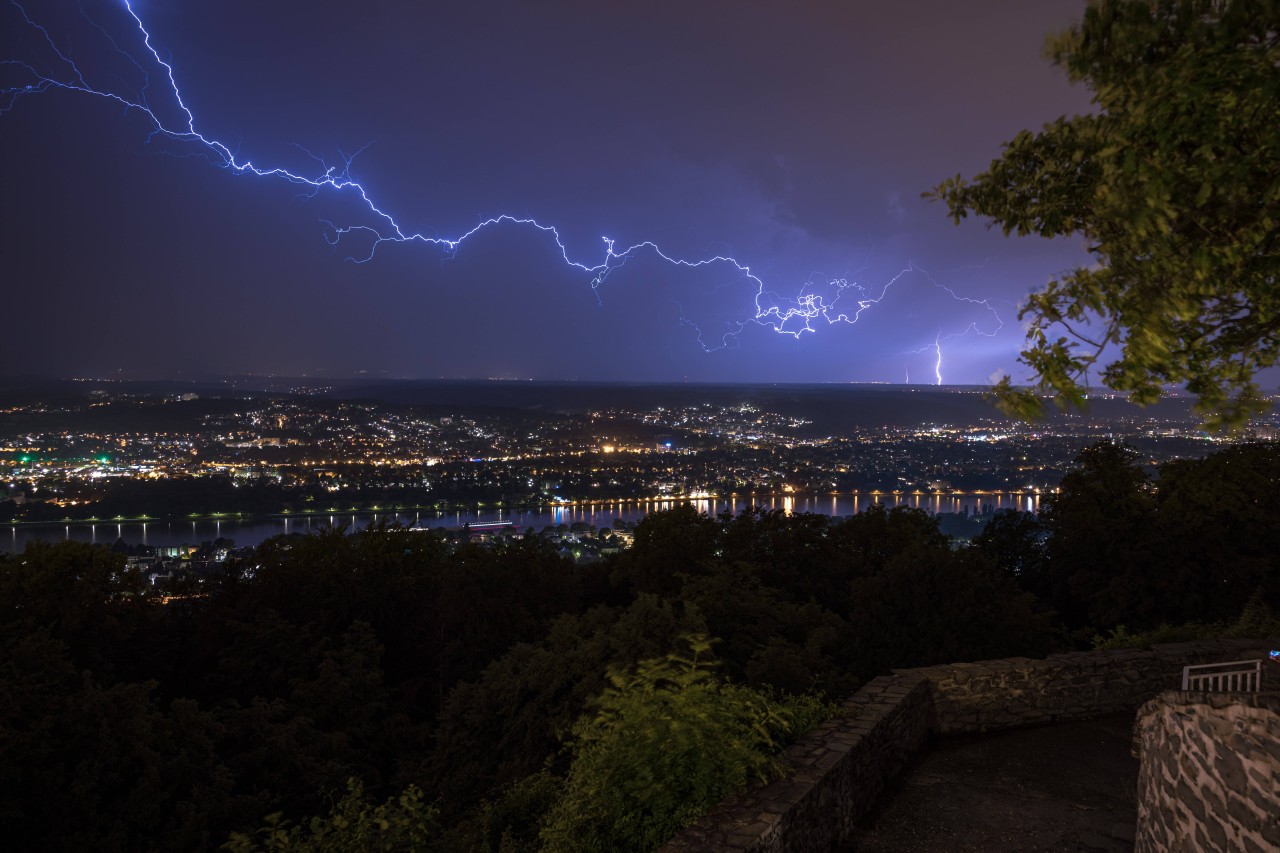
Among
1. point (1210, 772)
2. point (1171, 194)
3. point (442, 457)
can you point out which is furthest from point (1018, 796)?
point (442, 457)

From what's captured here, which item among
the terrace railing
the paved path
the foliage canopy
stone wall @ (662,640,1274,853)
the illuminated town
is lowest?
the illuminated town

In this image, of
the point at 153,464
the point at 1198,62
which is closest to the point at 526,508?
the point at 153,464

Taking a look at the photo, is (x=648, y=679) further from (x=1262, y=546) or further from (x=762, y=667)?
(x=1262, y=546)

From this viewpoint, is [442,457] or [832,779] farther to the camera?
[442,457]

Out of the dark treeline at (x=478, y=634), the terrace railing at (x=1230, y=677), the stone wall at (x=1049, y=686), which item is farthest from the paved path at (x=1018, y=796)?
the dark treeline at (x=478, y=634)

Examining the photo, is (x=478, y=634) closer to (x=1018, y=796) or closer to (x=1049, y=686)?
(x=1049, y=686)

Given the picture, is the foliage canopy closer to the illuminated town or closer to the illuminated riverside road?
the illuminated riverside road

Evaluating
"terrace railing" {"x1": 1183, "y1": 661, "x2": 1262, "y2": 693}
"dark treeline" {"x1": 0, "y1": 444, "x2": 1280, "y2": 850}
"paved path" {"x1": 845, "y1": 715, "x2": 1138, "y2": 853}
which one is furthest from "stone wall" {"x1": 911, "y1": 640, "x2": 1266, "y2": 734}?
"terrace railing" {"x1": 1183, "y1": 661, "x2": 1262, "y2": 693}

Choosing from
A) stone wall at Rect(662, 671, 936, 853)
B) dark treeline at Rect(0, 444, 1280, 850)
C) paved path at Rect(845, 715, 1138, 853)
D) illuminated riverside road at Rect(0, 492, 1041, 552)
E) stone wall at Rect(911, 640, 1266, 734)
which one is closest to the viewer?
stone wall at Rect(662, 671, 936, 853)
